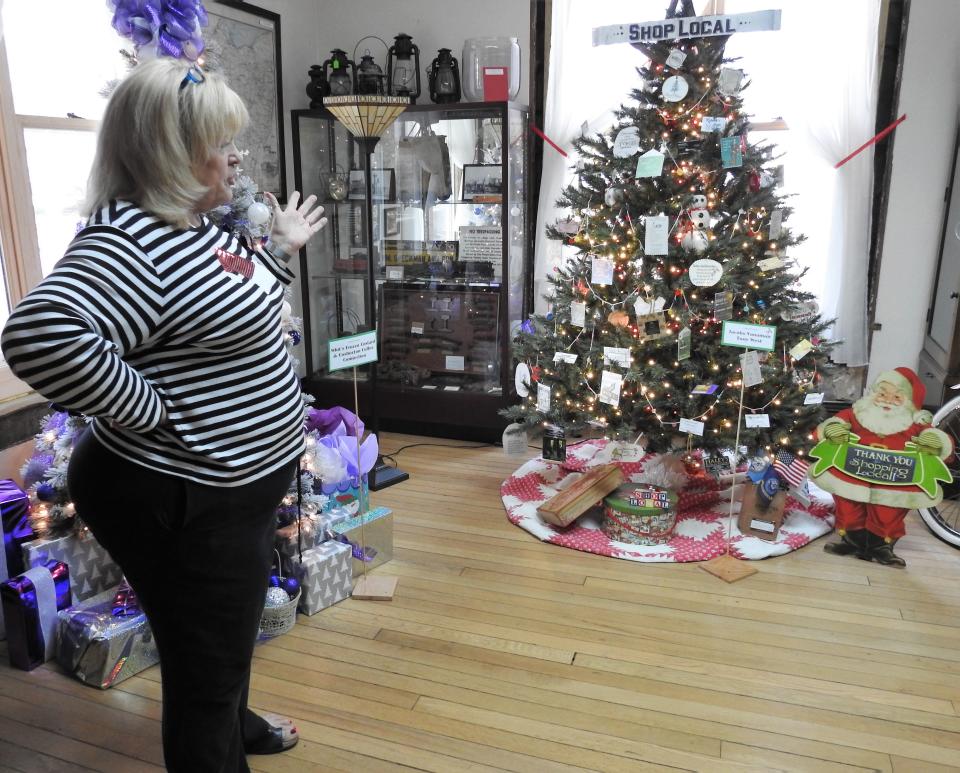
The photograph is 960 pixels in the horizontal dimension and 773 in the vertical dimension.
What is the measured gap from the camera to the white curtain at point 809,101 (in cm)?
366

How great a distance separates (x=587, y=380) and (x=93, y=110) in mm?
2215

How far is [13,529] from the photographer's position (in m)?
2.29

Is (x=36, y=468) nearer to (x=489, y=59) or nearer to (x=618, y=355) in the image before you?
(x=618, y=355)

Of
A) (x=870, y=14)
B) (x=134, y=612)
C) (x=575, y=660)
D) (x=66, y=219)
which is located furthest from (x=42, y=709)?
(x=870, y=14)

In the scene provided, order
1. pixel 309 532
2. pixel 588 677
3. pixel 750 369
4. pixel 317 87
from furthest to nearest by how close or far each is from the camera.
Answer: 1. pixel 317 87
2. pixel 750 369
3. pixel 309 532
4. pixel 588 677

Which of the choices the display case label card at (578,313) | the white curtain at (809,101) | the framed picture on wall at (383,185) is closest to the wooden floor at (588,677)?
the display case label card at (578,313)

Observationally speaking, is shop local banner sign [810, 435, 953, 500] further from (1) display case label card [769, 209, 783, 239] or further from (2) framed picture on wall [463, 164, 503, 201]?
(2) framed picture on wall [463, 164, 503, 201]

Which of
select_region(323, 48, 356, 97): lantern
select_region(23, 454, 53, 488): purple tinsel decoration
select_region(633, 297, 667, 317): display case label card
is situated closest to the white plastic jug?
select_region(323, 48, 356, 97): lantern

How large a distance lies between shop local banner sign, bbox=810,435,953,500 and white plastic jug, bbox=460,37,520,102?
233 cm

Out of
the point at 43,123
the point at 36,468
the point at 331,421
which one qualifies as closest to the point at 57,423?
the point at 36,468

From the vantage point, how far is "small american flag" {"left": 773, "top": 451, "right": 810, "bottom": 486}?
307 cm

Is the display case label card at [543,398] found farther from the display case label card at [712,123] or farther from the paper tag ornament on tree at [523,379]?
the display case label card at [712,123]

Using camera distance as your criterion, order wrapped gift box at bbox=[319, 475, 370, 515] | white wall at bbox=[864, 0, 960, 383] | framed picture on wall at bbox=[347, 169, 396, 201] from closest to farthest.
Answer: wrapped gift box at bbox=[319, 475, 370, 515] → white wall at bbox=[864, 0, 960, 383] → framed picture on wall at bbox=[347, 169, 396, 201]

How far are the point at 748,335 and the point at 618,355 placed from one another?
487 mm
